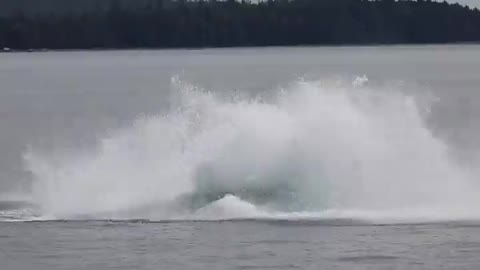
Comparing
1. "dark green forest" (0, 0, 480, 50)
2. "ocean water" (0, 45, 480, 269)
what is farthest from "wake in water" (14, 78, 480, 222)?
"dark green forest" (0, 0, 480, 50)

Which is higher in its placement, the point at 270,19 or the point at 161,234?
the point at 270,19

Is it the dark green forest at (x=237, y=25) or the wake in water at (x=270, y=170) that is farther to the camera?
the dark green forest at (x=237, y=25)

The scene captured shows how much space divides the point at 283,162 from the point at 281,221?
8.24 ft

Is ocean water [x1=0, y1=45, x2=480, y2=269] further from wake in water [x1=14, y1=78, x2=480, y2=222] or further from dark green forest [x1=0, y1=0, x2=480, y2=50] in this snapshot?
dark green forest [x1=0, y1=0, x2=480, y2=50]

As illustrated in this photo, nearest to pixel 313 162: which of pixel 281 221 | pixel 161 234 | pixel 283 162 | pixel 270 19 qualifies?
pixel 283 162

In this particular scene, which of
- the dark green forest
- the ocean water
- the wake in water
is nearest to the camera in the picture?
the ocean water

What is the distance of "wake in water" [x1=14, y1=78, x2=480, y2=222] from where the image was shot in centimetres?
2827

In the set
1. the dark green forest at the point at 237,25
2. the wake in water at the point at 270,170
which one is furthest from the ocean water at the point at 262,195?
the dark green forest at the point at 237,25

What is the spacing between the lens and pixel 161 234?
25953 mm

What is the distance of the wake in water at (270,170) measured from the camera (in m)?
28.3

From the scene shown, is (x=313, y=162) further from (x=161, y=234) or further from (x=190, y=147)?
(x=161, y=234)

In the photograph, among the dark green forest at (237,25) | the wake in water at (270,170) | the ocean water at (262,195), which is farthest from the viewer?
the dark green forest at (237,25)

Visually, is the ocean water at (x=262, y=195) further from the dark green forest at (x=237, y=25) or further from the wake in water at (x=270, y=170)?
the dark green forest at (x=237, y=25)

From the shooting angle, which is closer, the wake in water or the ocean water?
the ocean water
